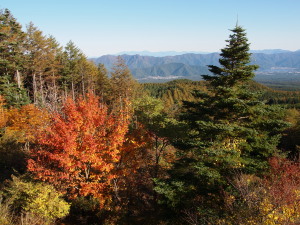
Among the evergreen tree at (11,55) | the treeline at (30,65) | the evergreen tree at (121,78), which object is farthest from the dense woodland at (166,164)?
the evergreen tree at (121,78)

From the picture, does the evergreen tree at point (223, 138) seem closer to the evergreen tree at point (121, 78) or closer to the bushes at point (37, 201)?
the bushes at point (37, 201)

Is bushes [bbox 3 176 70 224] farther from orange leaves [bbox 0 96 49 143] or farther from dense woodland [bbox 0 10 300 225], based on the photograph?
orange leaves [bbox 0 96 49 143]

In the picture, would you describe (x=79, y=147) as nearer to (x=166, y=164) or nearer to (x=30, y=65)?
(x=166, y=164)

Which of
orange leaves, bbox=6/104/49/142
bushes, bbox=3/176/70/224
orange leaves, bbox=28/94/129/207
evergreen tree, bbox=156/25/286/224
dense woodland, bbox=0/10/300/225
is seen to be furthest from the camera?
orange leaves, bbox=6/104/49/142

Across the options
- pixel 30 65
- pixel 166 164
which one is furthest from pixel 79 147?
pixel 30 65

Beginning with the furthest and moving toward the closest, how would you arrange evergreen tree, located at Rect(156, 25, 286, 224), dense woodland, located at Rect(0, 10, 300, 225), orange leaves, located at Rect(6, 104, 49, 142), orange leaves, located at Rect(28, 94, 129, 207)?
orange leaves, located at Rect(6, 104, 49, 142), evergreen tree, located at Rect(156, 25, 286, 224), orange leaves, located at Rect(28, 94, 129, 207), dense woodland, located at Rect(0, 10, 300, 225)

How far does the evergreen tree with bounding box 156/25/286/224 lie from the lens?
12.0 metres

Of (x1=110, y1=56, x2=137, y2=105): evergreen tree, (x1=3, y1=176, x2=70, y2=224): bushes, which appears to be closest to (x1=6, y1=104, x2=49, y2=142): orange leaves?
(x1=3, y1=176, x2=70, y2=224): bushes

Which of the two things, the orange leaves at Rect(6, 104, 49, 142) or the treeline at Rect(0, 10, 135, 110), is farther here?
the treeline at Rect(0, 10, 135, 110)

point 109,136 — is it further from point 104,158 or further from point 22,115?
point 22,115

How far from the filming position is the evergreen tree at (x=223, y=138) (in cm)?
1202

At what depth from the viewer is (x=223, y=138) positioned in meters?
13.2

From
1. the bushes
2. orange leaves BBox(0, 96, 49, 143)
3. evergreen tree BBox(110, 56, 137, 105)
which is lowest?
the bushes

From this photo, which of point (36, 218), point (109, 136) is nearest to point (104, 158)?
point (109, 136)
